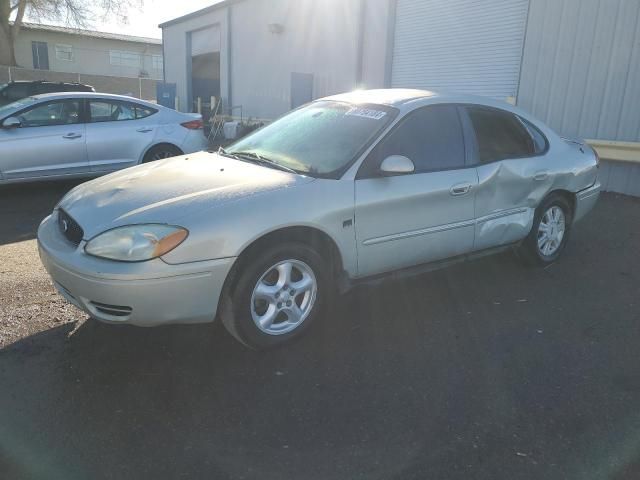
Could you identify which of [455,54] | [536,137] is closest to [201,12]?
[455,54]

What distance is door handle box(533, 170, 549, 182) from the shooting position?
4.55 metres

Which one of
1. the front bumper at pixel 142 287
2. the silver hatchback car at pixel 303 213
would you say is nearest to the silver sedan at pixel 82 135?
the silver hatchback car at pixel 303 213

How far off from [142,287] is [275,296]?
79 centimetres

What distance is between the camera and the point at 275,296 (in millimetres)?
3205

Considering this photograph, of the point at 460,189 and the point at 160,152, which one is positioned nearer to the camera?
the point at 460,189

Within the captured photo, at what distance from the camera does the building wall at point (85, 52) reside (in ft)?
125

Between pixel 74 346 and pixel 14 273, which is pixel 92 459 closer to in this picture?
pixel 74 346

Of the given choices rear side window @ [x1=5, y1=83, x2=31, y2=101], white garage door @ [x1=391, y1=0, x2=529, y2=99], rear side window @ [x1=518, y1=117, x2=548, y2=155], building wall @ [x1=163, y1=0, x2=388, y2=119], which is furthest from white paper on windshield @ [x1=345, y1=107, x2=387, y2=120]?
rear side window @ [x1=5, y1=83, x2=31, y2=101]

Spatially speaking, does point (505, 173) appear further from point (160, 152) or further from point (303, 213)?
point (160, 152)

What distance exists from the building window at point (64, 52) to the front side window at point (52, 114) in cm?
3748

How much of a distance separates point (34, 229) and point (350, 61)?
9672mm

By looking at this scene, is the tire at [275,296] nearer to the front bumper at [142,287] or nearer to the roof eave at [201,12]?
the front bumper at [142,287]

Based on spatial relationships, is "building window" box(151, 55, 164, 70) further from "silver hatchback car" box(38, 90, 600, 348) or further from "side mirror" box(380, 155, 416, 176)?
"side mirror" box(380, 155, 416, 176)

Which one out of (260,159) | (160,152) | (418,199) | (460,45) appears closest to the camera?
(418,199)
